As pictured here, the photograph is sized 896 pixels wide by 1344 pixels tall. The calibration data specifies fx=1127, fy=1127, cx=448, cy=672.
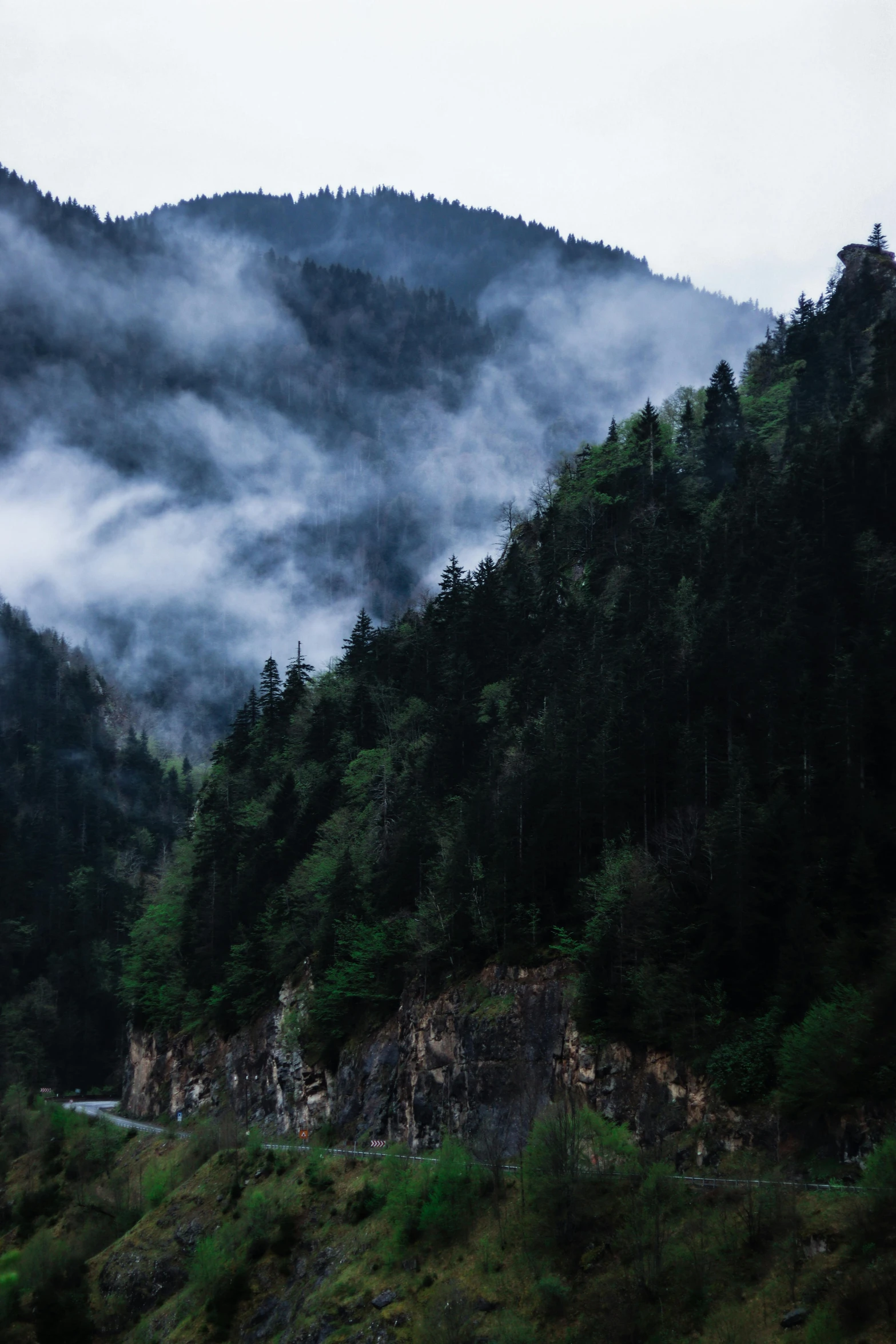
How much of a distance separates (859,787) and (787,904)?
22.3 feet

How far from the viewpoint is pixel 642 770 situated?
65.2m

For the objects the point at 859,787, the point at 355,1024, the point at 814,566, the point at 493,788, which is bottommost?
the point at 355,1024

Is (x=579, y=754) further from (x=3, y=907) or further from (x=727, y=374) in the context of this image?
(x=3, y=907)

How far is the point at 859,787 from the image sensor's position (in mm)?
54344

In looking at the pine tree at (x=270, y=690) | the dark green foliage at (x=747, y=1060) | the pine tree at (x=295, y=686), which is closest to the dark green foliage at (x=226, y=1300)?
the dark green foliage at (x=747, y=1060)

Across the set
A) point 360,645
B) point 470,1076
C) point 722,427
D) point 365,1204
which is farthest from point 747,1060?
point 360,645

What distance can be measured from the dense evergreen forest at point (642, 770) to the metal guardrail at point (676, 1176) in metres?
4.53

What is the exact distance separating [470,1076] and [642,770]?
19.5 m

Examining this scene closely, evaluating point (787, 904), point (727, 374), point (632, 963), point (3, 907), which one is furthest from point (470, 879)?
point (3, 907)

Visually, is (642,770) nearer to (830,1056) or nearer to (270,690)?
(830,1056)

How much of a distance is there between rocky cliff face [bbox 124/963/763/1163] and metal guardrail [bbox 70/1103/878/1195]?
337cm

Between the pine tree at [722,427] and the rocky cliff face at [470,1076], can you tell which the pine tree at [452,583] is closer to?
the pine tree at [722,427]

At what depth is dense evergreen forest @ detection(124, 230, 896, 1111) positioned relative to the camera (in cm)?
5194

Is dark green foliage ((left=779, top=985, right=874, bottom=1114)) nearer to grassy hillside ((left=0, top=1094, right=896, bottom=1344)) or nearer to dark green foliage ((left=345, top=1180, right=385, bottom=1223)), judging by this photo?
grassy hillside ((left=0, top=1094, right=896, bottom=1344))
